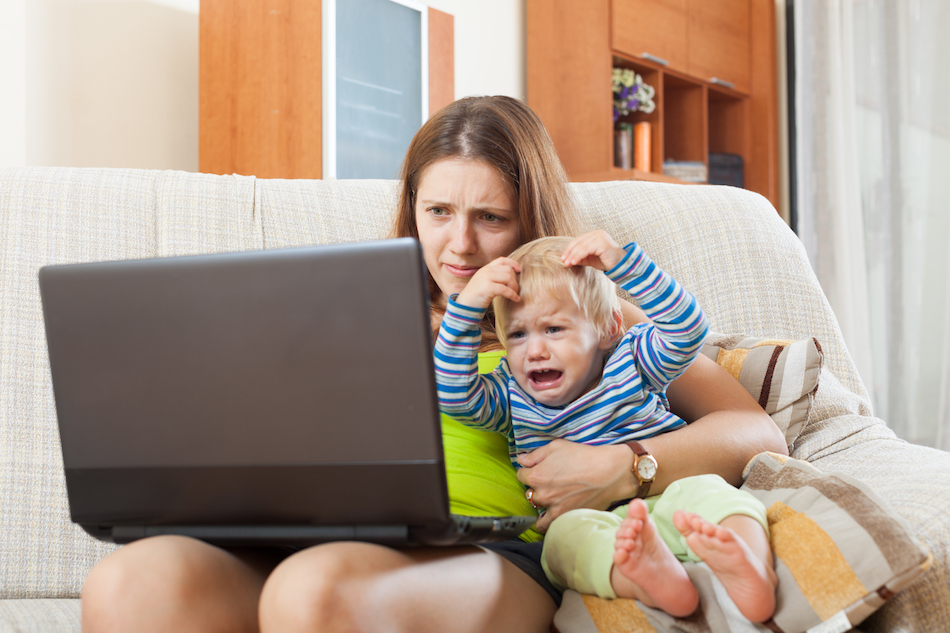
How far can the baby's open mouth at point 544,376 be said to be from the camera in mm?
990

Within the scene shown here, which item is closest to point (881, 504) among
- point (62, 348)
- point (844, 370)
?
point (844, 370)

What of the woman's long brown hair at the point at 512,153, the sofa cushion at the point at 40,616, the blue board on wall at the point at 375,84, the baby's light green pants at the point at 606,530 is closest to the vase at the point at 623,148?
the blue board on wall at the point at 375,84

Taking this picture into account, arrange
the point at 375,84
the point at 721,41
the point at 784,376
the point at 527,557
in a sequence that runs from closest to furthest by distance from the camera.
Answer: the point at 527,557, the point at 784,376, the point at 375,84, the point at 721,41

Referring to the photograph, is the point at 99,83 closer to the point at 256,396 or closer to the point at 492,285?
the point at 492,285

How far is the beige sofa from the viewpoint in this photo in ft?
3.64

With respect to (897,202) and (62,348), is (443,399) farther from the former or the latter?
(897,202)

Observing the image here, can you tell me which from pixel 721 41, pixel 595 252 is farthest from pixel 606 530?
pixel 721 41

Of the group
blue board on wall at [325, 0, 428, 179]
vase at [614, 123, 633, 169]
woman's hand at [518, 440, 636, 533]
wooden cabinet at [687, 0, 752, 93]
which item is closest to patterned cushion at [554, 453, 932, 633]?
woman's hand at [518, 440, 636, 533]

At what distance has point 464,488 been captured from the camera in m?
0.97

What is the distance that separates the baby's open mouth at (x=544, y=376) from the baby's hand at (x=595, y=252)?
150 mm

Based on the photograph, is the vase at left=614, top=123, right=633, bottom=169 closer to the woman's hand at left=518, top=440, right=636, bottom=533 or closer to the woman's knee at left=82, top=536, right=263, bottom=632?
the woman's hand at left=518, top=440, right=636, bottom=533

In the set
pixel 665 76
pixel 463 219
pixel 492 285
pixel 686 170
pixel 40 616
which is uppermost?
pixel 665 76

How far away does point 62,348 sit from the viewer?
68 cm

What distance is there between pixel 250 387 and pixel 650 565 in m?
0.40
